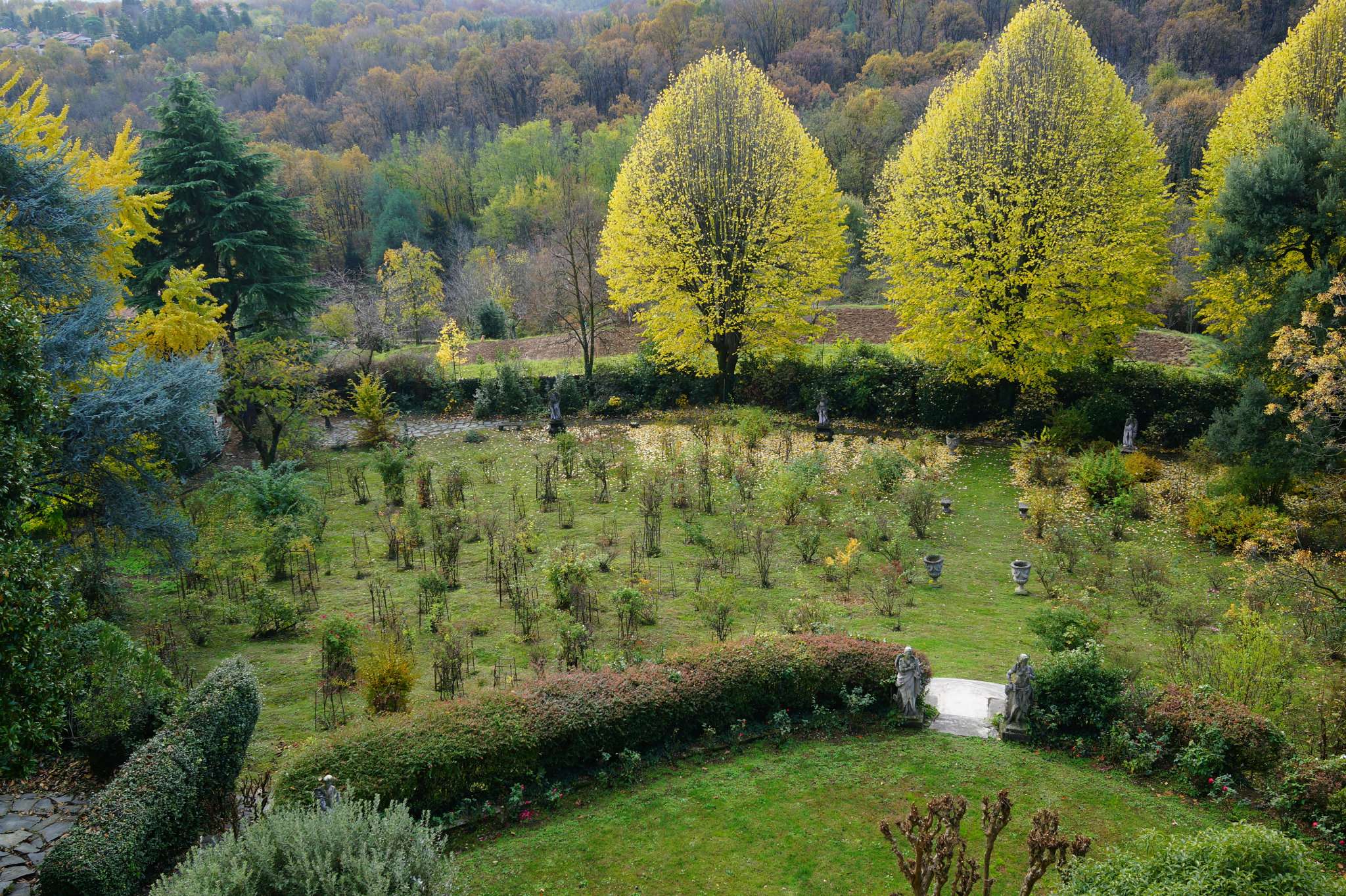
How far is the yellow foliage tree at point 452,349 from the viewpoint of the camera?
97.1 feet

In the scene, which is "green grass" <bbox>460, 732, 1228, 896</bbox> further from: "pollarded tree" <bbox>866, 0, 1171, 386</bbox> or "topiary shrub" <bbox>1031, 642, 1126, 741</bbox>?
"pollarded tree" <bbox>866, 0, 1171, 386</bbox>

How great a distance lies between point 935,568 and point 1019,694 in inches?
182

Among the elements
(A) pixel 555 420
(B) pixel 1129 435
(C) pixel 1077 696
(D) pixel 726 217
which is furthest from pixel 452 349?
(C) pixel 1077 696

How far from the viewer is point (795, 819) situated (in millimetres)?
8031

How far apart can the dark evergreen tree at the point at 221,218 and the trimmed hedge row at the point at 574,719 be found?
62.6 feet

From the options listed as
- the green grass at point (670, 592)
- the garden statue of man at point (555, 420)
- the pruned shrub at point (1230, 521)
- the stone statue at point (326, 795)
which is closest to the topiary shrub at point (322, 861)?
the stone statue at point (326, 795)

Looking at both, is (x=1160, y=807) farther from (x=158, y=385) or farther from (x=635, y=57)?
(x=635, y=57)

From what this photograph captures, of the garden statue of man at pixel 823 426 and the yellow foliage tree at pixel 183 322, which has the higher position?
the yellow foliage tree at pixel 183 322

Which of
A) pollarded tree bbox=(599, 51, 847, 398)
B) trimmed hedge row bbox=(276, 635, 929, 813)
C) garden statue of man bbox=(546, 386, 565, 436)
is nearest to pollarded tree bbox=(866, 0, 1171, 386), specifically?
pollarded tree bbox=(599, 51, 847, 398)

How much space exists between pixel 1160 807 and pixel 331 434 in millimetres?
25188

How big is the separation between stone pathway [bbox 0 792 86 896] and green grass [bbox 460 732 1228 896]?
4.16 metres

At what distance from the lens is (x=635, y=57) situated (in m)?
82.3

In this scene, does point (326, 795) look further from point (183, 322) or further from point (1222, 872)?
point (183, 322)

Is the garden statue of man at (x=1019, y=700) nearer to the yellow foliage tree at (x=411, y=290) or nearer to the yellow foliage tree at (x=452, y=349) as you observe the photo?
the yellow foliage tree at (x=452, y=349)
